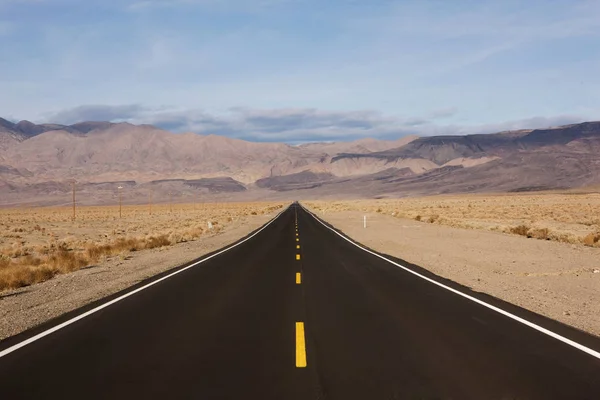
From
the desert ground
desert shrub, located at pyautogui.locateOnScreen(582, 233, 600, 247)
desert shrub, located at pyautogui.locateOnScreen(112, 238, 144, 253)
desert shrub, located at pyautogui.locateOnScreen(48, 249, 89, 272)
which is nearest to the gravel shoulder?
desert shrub, located at pyautogui.locateOnScreen(48, 249, 89, 272)

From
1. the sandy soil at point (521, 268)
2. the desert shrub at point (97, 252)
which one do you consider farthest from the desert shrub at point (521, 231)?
the desert shrub at point (97, 252)

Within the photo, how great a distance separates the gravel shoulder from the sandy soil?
27.6 ft

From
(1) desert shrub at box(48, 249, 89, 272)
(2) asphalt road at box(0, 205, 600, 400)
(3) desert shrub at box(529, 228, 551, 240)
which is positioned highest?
(2) asphalt road at box(0, 205, 600, 400)

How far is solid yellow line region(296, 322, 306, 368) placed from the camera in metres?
6.80

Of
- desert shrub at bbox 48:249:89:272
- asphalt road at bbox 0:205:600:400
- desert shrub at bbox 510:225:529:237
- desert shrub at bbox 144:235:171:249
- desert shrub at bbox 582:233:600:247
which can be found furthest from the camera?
desert shrub at bbox 510:225:529:237

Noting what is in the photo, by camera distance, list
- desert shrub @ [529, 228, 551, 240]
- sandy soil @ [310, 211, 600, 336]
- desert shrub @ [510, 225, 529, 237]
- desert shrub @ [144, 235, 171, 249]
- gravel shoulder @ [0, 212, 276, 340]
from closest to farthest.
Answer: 1. gravel shoulder @ [0, 212, 276, 340]
2. sandy soil @ [310, 211, 600, 336]
3. desert shrub @ [144, 235, 171, 249]
4. desert shrub @ [529, 228, 551, 240]
5. desert shrub @ [510, 225, 529, 237]

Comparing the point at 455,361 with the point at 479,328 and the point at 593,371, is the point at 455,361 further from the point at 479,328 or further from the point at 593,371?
the point at 479,328

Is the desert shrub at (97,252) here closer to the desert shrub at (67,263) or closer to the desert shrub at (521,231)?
the desert shrub at (67,263)

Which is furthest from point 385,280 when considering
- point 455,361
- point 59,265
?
point 59,265

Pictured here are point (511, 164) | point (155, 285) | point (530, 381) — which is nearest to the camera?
point (530, 381)

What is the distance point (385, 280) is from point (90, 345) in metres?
8.17

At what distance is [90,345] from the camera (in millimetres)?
7730

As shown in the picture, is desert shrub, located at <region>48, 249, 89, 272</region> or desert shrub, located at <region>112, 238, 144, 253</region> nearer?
desert shrub, located at <region>48, 249, 89, 272</region>

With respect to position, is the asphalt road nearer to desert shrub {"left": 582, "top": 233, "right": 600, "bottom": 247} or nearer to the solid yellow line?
the solid yellow line
